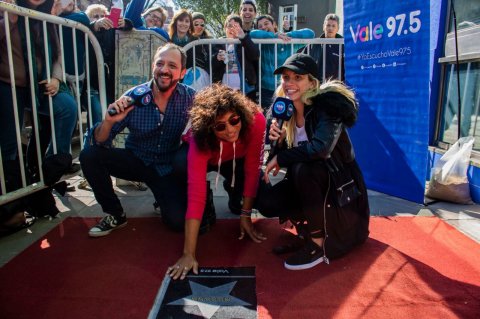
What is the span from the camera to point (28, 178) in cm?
320

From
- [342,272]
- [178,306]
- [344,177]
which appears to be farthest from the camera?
[344,177]

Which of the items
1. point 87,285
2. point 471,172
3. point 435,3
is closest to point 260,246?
point 87,285

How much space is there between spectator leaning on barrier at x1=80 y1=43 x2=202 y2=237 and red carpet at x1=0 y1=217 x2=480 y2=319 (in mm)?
266

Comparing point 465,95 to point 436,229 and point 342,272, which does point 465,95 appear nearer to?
point 436,229

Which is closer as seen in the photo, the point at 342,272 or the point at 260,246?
the point at 342,272

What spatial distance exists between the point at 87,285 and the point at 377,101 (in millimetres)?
3100

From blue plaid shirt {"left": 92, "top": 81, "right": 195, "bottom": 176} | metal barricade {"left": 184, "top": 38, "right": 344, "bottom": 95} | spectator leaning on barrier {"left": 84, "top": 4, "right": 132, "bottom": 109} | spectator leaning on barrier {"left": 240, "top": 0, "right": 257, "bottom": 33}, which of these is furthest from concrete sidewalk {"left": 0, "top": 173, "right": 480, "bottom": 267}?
spectator leaning on barrier {"left": 240, "top": 0, "right": 257, "bottom": 33}

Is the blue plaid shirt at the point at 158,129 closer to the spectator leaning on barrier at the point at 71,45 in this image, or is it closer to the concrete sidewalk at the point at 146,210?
the concrete sidewalk at the point at 146,210

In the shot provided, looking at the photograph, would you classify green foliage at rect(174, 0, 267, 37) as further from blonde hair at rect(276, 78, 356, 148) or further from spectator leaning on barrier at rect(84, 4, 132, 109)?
blonde hair at rect(276, 78, 356, 148)

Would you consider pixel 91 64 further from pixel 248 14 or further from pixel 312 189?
pixel 312 189

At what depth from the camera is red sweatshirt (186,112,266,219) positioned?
2.40 metres

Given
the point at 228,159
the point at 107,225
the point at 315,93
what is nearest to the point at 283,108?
the point at 315,93

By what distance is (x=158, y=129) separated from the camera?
116 inches

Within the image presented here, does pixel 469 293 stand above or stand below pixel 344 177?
below
